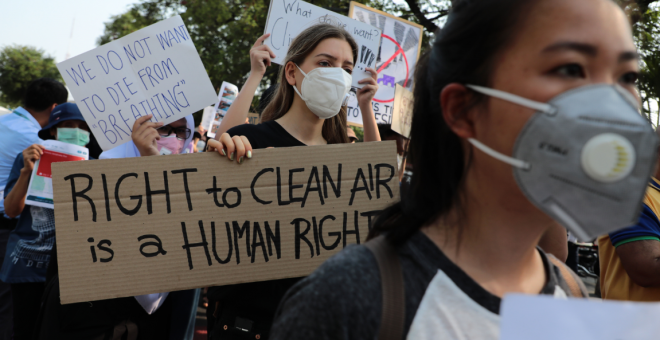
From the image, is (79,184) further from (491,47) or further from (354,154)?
(491,47)

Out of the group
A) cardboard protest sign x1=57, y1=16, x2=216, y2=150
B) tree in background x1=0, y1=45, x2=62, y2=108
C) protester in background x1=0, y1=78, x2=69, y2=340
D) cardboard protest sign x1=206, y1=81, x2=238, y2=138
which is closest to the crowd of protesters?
cardboard protest sign x1=57, y1=16, x2=216, y2=150

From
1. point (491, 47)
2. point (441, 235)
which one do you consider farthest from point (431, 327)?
point (491, 47)

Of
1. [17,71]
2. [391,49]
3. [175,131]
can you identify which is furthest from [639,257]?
Result: [17,71]

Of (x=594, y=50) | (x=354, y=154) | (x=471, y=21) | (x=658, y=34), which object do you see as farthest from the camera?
(x=658, y=34)

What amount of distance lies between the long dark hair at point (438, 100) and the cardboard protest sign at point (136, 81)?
183 centimetres

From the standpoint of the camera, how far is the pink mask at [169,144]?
3.41 metres

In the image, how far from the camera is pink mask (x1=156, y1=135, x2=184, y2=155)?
3.41 m

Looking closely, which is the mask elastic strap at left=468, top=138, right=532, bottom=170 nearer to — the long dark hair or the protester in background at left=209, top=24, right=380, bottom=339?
the long dark hair

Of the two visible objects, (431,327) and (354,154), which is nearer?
(431,327)

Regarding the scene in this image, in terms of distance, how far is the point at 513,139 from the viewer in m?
0.98

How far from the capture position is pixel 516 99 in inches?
38.2

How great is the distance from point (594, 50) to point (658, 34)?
7.74 ft

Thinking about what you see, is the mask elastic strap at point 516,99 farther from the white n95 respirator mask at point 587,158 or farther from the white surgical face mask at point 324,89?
the white surgical face mask at point 324,89

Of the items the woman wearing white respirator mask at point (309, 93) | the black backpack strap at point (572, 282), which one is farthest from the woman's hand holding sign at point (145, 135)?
the black backpack strap at point (572, 282)
